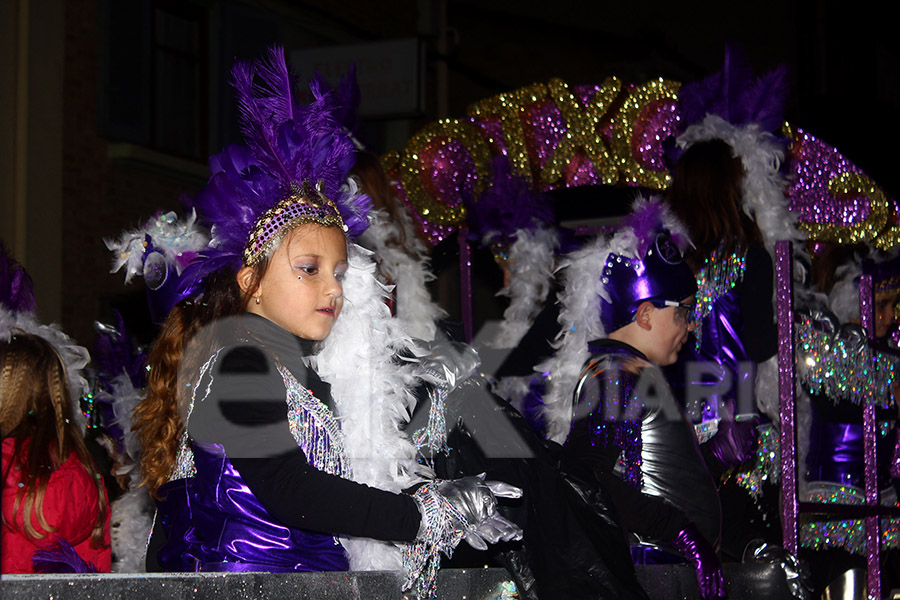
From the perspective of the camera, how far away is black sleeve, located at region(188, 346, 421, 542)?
232 cm

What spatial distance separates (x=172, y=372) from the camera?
2.87m

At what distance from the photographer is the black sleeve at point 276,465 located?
91.3 inches

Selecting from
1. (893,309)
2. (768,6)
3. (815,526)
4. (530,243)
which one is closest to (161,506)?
(815,526)

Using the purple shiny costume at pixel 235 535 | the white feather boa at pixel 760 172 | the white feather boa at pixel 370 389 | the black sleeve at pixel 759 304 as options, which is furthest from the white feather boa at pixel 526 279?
the purple shiny costume at pixel 235 535

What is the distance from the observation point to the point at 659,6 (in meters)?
16.8

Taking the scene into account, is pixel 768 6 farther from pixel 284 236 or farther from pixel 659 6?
pixel 284 236

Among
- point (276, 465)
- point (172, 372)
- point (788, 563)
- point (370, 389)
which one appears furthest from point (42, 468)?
point (788, 563)

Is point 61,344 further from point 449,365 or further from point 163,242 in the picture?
point 449,365

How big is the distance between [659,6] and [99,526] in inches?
568

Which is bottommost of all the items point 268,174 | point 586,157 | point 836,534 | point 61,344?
point 836,534

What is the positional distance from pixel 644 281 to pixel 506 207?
1.73 metres

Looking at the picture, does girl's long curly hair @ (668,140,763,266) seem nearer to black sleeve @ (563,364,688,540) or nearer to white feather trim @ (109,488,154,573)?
black sleeve @ (563,364,688,540)

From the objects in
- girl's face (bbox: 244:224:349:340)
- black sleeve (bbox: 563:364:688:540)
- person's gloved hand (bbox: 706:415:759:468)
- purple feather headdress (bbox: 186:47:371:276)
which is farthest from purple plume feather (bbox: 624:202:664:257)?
girl's face (bbox: 244:224:349:340)

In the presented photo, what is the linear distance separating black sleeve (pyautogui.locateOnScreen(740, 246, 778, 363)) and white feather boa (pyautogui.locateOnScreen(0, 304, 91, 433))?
2361 millimetres
